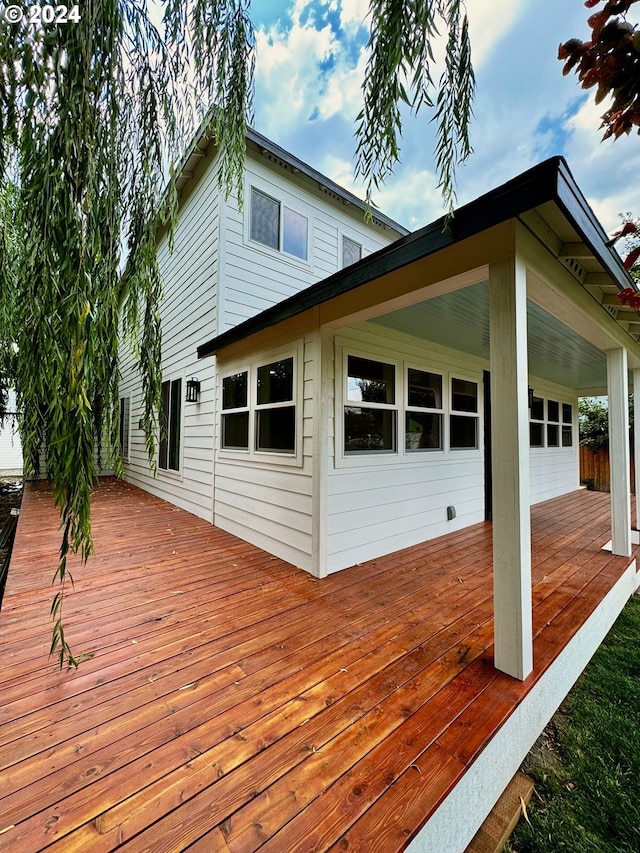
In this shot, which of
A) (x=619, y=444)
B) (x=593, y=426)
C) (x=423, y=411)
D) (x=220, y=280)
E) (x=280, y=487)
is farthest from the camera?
(x=593, y=426)

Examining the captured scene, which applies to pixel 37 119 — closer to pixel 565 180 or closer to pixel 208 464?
pixel 565 180

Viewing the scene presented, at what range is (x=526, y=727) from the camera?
1810 millimetres

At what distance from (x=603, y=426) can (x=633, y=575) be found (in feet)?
30.2

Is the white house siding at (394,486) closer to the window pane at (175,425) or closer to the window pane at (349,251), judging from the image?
the window pane at (349,251)

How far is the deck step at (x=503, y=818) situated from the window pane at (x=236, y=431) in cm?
373

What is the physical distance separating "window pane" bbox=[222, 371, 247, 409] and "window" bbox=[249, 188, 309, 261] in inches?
101

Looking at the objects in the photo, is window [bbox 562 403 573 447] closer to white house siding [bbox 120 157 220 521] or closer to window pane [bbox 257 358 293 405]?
window pane [bbox 257 358 293 405]

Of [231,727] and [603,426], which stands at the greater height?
[603,426]

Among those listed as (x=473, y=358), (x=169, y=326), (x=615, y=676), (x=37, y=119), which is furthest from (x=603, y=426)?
(x=37, y=119)

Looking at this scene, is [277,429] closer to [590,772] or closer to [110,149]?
[110,149]

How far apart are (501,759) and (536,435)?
22.6 feet

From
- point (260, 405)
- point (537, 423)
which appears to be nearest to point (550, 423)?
point (537, 423)

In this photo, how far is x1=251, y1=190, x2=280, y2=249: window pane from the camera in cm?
577

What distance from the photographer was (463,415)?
5180 millimetres
